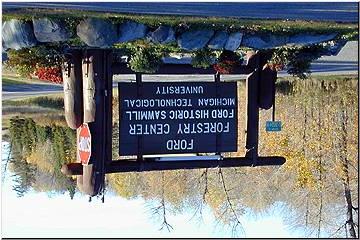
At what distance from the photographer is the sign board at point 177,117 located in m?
9.09

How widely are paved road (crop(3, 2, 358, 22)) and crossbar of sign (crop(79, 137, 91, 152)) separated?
1.80 metres

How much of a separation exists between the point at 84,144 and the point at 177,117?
4.38 feet

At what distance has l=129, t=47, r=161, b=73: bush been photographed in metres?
9.26

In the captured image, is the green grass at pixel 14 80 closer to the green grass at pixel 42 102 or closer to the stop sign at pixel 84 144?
the green grass at pixel 42 102

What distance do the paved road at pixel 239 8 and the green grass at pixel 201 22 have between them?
0.60 ft

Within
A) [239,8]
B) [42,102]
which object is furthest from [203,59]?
[42,102]

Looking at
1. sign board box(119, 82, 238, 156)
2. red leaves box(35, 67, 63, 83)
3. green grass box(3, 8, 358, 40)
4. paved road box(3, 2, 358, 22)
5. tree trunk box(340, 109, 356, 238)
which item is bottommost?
tree trunk box(340, 109, 356, 238)

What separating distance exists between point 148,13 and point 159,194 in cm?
853

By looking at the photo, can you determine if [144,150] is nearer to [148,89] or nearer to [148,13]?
[148,89]

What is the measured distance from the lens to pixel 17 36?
8562 millimetres

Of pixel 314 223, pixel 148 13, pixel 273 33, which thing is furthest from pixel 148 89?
pixel 314 223

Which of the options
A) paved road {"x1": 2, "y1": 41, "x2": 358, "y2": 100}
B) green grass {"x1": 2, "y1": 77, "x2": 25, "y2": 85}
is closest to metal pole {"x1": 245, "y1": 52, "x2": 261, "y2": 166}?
paved road {"x1": 2, "y1": 41, "x2": 358, "y2": 100}

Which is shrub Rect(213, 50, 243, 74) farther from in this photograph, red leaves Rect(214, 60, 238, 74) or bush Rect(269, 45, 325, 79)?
bush Rect(269, 45, 325, 79)

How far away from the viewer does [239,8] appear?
10961mm
